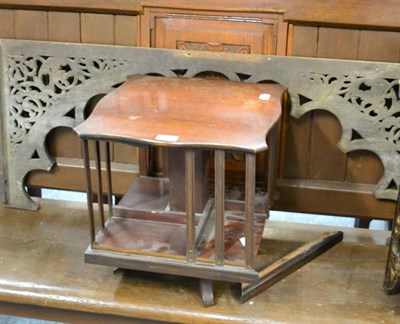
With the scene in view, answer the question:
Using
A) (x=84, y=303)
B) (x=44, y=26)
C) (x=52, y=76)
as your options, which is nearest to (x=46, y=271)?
(x=84, y=303)

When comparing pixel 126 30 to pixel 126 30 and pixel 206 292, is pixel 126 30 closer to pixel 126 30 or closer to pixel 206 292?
pixel 126 30

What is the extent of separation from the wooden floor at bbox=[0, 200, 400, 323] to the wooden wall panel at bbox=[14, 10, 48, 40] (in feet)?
1.57

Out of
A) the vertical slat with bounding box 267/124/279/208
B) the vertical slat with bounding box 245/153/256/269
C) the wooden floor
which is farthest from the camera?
the vertical slat with bounding box 267/124/279/208

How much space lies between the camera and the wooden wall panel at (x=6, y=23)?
157 centimetres

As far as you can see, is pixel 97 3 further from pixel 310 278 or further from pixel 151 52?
pixel 310 278

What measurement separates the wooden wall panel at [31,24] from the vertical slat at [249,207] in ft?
2.31

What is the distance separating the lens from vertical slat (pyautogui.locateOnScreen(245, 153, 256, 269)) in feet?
3.69

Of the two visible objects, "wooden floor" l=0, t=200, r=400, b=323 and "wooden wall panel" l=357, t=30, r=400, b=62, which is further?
"wooden wall panel" l=357, t=30, r=400, b=62

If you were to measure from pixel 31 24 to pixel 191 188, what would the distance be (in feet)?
2.19

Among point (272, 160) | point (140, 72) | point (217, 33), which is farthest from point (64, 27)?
point (272, 160)

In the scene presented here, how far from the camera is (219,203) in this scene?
1171 mm

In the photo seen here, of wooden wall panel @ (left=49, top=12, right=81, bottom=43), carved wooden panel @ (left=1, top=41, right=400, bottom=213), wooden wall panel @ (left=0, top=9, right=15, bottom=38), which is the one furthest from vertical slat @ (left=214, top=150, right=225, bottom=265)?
wooden wall panel @ (left=0, top=9, right=15, bottom=38)

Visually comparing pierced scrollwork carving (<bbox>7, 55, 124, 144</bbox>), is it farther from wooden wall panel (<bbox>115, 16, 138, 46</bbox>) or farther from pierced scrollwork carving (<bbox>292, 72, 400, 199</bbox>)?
pierced scrollwork carving (<bbox>292, 72, 400, 199</bbox>)

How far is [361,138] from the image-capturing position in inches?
58.0
